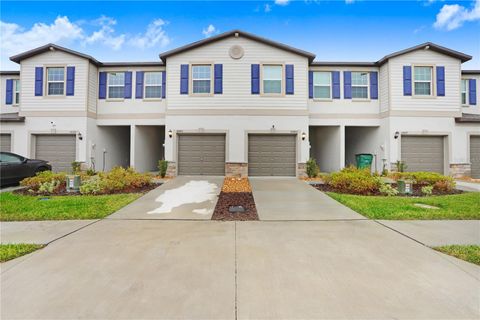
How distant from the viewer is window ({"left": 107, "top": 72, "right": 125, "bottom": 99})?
43.3 feet

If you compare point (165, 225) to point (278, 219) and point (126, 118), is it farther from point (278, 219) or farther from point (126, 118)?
point (126, 118)

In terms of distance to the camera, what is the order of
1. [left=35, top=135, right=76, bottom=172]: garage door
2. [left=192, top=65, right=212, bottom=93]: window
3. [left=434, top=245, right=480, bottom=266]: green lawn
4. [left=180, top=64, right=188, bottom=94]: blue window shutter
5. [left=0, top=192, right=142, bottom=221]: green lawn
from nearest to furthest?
[left=434, top=245, right=480, bottom=266]: green lawn, [left=0, top=192, right=142, bottom=221]: green lawn, [left=180, top=64, right=188, bottom=94]: blue window shutter, [left=192, top=65, right=212, bottom=93]: window, [left=35, top=135, right=76, bottom=172]: garage door

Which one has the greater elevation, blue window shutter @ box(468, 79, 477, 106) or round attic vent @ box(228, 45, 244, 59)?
round attic vent @ box(228, 45, 244, 59)

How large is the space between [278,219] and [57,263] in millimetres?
4049

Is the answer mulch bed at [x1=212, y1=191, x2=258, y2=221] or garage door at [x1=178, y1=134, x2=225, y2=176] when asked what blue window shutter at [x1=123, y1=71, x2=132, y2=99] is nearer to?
garage door at [x1=178, y1=134, x2=225, y2=176]

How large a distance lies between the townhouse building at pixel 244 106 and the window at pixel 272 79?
0.05m

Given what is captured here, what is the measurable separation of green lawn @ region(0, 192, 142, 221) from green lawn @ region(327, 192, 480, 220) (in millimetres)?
6584

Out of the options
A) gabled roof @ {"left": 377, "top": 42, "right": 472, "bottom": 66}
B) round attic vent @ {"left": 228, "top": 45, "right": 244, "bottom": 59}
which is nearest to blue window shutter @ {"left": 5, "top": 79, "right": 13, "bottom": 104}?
round attic vent @ {"left": 228, "top": 45, "right": 244, "bottom": 59}

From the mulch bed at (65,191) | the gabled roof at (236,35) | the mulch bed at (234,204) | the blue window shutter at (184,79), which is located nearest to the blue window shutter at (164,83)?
the gabled roof at (236,35)

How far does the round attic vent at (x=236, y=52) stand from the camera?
1190cm

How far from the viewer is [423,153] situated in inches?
493

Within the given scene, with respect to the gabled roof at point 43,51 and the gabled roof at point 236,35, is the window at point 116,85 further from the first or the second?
the gabled roof at point 236,35

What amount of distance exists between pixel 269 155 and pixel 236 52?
5.56 m

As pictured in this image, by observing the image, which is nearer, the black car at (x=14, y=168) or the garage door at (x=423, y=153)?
the black car at (x=14, y=168)
